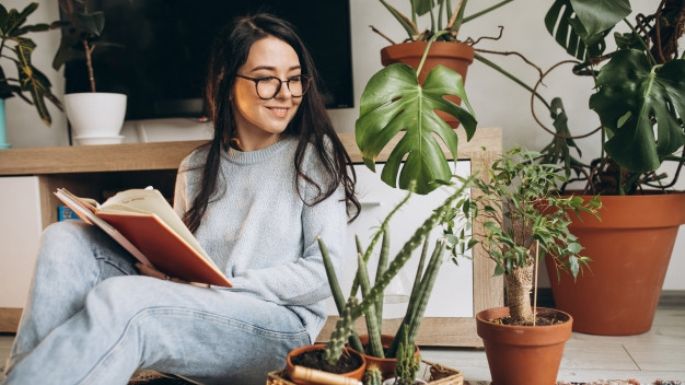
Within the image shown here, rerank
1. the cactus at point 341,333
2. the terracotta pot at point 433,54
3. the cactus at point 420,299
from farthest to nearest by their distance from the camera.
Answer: the terracotta pot at point 433,54
the cactus at point 420,299
the cactus at point 341,333

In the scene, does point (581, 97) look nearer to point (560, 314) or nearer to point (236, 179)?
point (560, 314)

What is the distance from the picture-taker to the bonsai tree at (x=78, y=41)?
161 centimetres

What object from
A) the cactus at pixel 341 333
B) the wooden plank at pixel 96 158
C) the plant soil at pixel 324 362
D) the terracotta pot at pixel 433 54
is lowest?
the plant soil at pixel 324 362

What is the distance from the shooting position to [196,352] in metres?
0.86

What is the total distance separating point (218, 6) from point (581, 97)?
119 centimetres

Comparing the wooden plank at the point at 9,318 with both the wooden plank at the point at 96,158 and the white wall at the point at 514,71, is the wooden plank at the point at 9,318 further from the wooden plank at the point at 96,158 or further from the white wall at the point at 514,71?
the white wall at the point at 514,71

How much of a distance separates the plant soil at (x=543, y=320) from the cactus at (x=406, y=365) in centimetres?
39

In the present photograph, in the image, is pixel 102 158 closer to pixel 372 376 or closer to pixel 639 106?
pixel 372 376

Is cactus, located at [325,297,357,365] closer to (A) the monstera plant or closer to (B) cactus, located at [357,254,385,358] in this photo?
(B) cactus, located at [357,254,385,358]

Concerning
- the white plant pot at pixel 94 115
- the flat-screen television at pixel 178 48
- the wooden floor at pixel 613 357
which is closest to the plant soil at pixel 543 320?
the wooden floor at pixel 613 357

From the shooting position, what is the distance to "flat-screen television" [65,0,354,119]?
1.71 meters

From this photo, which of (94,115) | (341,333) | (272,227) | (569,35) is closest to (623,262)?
(569,35)

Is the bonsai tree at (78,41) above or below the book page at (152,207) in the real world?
above

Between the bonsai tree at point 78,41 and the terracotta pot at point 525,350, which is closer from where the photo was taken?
the terracotta pot at point 525,350
